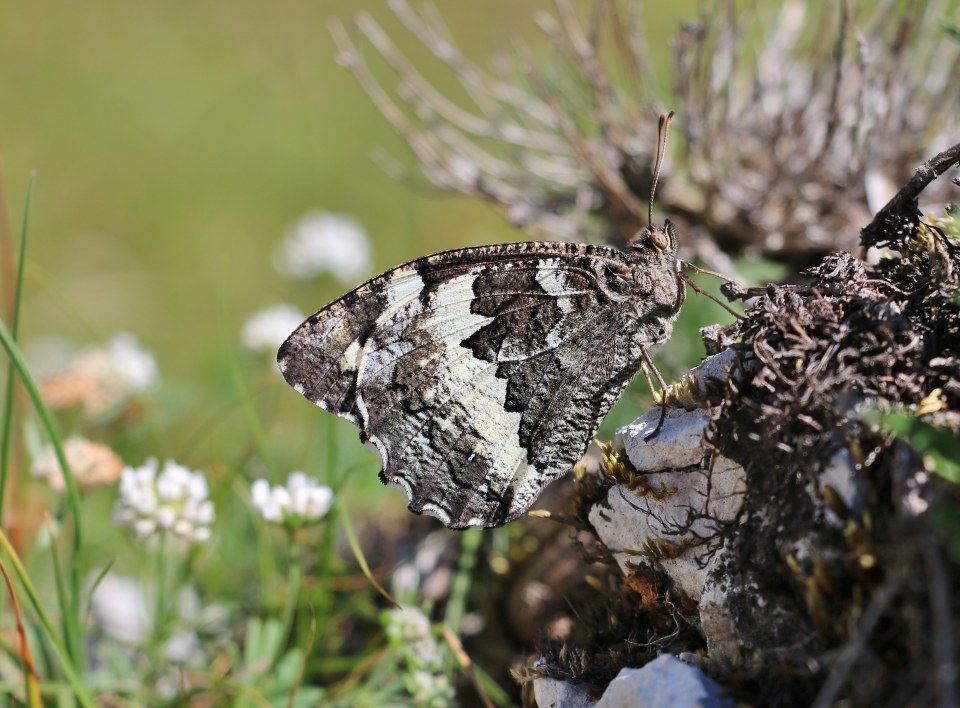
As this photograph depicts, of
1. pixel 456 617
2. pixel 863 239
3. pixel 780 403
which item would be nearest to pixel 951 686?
pixel 780 403

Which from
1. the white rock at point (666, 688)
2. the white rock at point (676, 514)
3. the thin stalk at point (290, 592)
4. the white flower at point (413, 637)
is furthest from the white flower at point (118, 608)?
the white rock at point (666, 688)

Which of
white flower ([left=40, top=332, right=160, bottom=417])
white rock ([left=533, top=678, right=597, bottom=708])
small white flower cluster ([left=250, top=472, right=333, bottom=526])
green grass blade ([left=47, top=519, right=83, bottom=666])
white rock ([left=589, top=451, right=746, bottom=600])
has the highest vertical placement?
white flower ([left=40, top=332, right=160, bottom=417])

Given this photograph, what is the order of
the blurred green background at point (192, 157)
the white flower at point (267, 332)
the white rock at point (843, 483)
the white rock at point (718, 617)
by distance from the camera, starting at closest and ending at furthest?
the white rock at point (843, 483)
the white rock at point (718, 617)
the white flower at point (267, 332)
the blurred green background at point (192, 157)

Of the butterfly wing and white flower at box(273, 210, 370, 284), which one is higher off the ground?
white flower at box(273, 210, 370, 284)

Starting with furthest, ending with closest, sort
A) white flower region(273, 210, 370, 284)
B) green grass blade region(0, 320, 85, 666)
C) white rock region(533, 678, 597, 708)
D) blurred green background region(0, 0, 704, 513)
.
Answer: blurred green background region(0, 0, 704, 513) < white flower region(273, 210, 370, 284) < green grass blade region(0, 320, 85, 666) < white rock region(533, 678, 597, 708)

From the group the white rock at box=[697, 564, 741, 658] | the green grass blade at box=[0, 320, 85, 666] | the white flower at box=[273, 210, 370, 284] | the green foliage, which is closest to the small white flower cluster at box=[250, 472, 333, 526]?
the green grass blade at box=[0, 320, 85, 666]

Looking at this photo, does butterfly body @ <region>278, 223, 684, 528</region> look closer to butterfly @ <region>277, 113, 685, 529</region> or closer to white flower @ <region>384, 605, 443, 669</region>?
butterfly @ <region>277, 113, 685, 529</region>

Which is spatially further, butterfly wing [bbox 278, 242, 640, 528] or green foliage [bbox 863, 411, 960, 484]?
butterfly wing [bbox 278, 242, 640, 528]

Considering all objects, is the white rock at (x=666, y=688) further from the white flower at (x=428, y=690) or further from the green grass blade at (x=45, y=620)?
the green grass blade at (x=45, y=620)
